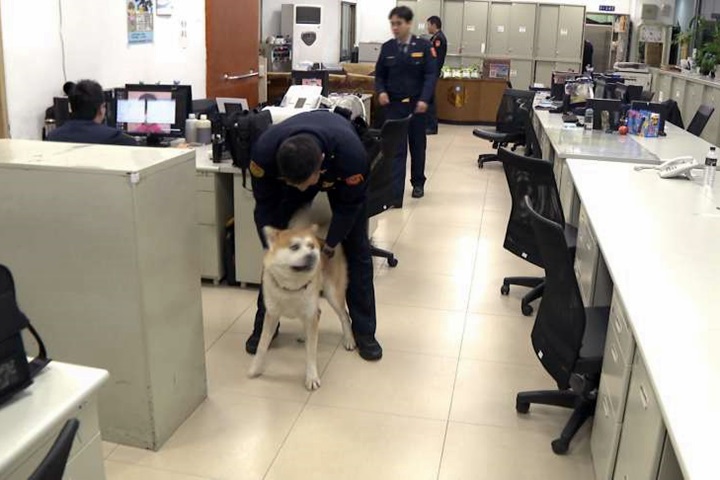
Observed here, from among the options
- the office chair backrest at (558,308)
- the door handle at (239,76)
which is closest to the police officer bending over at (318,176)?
the office chair backrest at (558,308)

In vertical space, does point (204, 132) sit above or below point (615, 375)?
above

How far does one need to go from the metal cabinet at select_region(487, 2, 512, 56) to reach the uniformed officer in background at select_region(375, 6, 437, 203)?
20.7 feet

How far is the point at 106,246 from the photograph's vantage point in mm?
2393

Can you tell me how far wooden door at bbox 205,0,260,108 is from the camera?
7.02 metres

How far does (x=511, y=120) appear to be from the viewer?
326 inches

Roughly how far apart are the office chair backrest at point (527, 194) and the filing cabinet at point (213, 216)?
1.60 meters

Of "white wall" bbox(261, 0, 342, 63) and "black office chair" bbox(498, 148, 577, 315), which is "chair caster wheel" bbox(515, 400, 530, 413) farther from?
"white wall" bbox(261, 0, 342, 63)

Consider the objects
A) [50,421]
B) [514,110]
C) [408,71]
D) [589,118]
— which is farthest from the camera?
[514,110]

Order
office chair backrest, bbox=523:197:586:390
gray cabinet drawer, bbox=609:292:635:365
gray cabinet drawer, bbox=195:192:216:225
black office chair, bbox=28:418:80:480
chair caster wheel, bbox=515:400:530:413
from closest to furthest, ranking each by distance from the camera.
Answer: black office chair, bbox=28:418:80:480 < gray cabinet drawer, bbox=609:292:635:365 < office chair backrest, bbox=523:197:586:390 < chair caster wheel, bbox=515:400:530:413 < gray cabinet drawer, bbox=195:192:216:225

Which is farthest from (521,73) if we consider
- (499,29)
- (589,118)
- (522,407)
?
(522,407)

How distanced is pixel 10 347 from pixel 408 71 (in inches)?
207

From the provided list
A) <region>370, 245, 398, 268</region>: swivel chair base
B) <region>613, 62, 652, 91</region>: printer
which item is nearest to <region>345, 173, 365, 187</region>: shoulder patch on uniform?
<region>370, 245, 398, 268</region>: swivel chair base

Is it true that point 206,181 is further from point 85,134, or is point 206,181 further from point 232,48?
point 232,48

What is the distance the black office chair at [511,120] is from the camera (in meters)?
8.12
